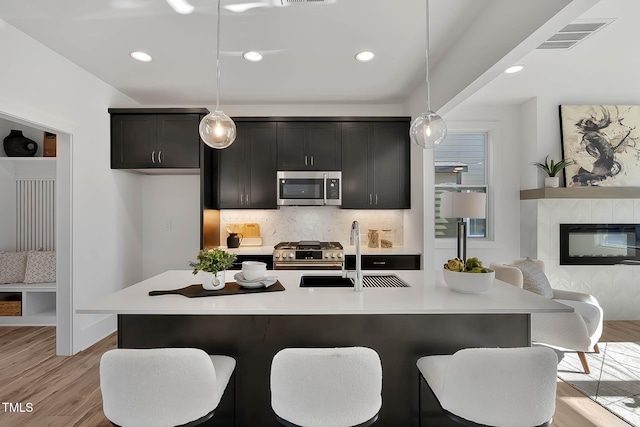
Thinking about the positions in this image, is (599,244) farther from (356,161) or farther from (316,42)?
(316,42)

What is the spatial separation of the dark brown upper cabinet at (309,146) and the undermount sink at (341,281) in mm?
1979

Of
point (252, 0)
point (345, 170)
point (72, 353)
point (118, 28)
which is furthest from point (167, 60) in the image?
point (72, 353)

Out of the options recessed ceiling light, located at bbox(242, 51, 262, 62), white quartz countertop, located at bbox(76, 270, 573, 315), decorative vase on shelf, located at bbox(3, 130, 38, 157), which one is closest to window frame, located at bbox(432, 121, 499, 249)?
white quartz countertop, located at bbox(76, 270, 573, 315)

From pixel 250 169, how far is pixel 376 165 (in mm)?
1529

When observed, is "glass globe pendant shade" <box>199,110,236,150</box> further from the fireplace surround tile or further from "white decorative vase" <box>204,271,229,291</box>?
the fireplace surround tile

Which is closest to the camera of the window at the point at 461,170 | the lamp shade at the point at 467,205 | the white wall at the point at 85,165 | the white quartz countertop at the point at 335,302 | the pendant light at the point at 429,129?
the white quartz countertop at the point at 335,302

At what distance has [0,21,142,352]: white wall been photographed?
264cm

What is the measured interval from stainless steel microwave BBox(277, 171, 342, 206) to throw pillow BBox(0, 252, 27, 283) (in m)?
3.02

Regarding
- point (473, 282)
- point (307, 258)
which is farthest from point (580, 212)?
point (307, 258)

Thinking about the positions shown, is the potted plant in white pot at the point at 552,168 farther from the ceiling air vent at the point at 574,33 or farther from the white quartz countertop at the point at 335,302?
the white quartz countertop at the point at 335,302

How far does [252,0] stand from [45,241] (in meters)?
3.87

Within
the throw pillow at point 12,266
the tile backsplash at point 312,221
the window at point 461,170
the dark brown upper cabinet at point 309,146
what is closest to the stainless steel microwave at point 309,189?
the dark brown upper cabinet at point 309,146

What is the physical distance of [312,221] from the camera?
440 cm

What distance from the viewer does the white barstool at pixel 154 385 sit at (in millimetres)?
1277
